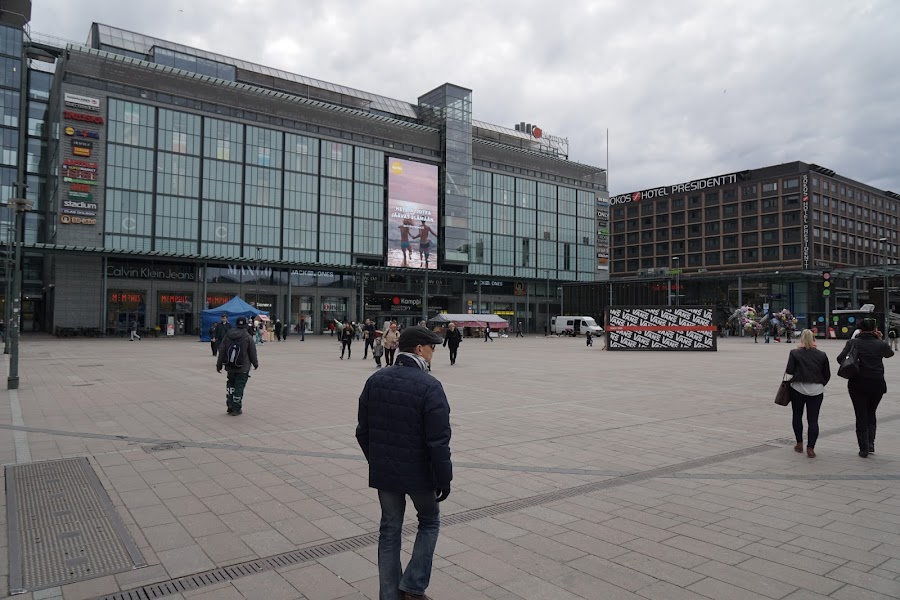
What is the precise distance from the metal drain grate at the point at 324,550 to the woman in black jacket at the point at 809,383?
2.41 metres

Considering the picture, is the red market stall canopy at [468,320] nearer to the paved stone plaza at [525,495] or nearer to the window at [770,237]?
the paved stone plaza at [525,495]

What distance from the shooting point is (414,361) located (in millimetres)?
3516

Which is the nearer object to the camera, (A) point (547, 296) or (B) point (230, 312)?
(B) point (230, 312)

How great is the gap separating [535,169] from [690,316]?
174ft

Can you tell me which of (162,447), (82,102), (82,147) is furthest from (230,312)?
(82,102)

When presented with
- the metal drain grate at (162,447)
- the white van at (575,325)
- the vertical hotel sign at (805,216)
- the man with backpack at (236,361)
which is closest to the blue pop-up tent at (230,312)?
the man with backpack at (236,361)

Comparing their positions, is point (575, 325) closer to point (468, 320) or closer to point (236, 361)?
point (468, 320)

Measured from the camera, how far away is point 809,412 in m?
7.79

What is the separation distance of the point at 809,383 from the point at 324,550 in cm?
656

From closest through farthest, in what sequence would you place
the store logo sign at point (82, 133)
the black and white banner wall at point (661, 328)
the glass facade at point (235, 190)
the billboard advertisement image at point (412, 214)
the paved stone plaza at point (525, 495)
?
the paved stone plaza at point (525, 495)
the black and white banner wall at point (661, 328)
the store logo sign at point (82, 133)
the glass facade at point (235, 190)
the billboard advertisement image at point (412, 214)

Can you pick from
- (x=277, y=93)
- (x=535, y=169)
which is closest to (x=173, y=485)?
(x=277, y=93)

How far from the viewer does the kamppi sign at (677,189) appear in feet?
339

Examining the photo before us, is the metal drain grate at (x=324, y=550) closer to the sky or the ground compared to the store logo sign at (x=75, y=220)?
closer to the ground

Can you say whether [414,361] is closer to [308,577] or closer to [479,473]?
[308,577]
